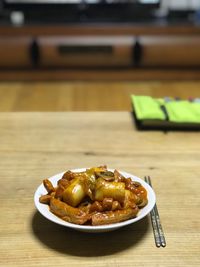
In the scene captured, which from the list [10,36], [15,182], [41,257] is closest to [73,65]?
[10,36]

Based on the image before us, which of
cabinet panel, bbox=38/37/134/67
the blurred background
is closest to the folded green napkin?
the blurred background

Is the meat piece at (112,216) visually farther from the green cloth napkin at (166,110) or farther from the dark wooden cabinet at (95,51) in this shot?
the dark wooden cabinet at (95,51)

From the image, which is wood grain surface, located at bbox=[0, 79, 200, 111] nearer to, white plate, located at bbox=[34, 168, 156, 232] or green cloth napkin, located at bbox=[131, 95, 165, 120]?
green cloth napkin, located at bbox=[131, 95, 165, 120]

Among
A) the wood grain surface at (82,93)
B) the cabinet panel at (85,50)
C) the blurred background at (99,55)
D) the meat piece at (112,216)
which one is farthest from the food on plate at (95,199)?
the cabinet panel at (85,50)

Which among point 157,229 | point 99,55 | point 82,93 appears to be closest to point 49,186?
point 157,229

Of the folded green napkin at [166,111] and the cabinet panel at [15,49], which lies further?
the cabinet panel at [15,49]

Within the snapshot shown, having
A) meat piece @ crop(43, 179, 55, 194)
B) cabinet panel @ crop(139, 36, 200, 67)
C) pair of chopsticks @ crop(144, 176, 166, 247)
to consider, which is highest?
meat piece @ crop(43, 179, 55, 194)
